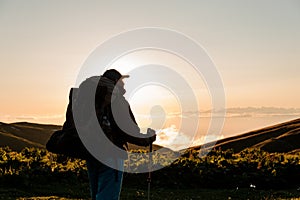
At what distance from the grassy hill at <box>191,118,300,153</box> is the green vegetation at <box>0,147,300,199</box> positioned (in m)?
17.2

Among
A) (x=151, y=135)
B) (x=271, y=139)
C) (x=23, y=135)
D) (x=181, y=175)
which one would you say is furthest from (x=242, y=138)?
(x=151, y=135)

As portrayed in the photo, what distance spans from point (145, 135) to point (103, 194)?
3.02ft

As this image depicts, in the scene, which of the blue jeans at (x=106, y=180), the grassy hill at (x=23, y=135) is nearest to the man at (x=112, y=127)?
the blue jeans at (x=106, y=180)

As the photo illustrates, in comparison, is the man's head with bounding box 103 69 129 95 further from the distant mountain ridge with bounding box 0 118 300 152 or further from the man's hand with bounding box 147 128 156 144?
the distant mountain ridge with bounding box 0 118 300 152

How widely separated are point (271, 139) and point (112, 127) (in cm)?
3771

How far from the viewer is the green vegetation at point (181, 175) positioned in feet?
52.7

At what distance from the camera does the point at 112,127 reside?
19.5 feet

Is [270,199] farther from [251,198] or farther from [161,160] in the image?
[161,160]

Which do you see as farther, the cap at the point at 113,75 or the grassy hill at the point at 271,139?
the grassy hill at the point at 271,139

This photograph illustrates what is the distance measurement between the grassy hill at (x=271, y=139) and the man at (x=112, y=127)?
1143 inches

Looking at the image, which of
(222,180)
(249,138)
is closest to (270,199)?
(222,180)

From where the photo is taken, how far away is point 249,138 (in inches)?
1778

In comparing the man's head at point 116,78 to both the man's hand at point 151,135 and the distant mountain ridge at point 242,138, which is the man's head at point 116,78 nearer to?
the man's hand at point 151,135

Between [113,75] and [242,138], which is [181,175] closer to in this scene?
[113,75]
